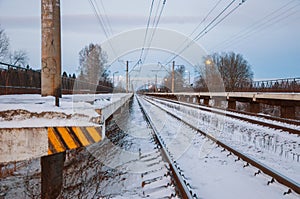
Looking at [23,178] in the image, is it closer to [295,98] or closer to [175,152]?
[175,152]

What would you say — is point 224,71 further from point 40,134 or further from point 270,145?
point 40,134

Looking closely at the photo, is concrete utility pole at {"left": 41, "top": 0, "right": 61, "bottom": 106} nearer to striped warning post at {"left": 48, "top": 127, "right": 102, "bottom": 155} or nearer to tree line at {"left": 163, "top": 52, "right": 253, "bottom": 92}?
striped warning post at {"left": 48, "top": 127, "right": 102, "bottom": 155}

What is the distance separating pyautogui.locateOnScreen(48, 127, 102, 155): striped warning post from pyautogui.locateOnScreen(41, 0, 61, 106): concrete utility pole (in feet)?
5.06

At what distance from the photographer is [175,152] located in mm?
7242

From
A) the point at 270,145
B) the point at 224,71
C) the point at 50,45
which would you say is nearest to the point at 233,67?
the point at 224,71

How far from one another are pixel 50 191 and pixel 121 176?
1944 mm

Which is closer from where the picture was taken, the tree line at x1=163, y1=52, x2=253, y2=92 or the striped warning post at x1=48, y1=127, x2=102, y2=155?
the striped warning post at x1=48, y1=127, x2=102, y2=155

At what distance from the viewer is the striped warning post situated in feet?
7.48

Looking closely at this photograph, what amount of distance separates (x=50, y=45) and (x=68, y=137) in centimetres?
195

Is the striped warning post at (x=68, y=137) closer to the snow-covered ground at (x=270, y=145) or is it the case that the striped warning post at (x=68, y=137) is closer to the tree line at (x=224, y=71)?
the snow-covered ground at (x=270, y=145)

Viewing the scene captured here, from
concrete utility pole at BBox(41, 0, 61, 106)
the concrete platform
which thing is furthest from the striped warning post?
concrete utility pole at BBox(41, 0, 61, 106)

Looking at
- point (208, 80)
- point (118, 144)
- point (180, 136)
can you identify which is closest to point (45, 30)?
point (118, 144)

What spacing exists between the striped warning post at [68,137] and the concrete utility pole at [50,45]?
154 centimetres

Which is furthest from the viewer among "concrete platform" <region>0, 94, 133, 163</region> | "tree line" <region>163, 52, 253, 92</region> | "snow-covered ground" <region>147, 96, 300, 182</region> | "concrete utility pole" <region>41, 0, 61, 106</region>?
"tree line" <region>163, 52, 253, 92</region>
